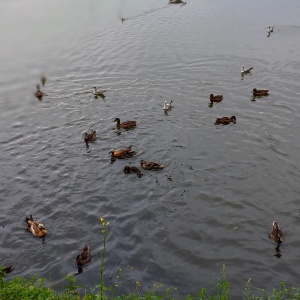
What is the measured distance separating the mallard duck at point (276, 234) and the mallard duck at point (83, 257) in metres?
5.03

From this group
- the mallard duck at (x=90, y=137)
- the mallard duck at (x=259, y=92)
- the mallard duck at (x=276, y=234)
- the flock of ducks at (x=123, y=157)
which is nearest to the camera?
the flock of ducks at (x=123, y=157)

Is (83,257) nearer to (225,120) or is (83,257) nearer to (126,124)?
(126,124)

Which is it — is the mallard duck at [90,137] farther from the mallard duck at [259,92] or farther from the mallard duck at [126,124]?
the mallard duck at [259,92]

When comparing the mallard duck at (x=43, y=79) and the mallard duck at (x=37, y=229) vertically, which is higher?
the mallard duck at (x=43, y=79)

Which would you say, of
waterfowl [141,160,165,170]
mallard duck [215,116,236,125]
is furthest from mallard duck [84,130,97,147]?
mallard duck [215,116,236,125]

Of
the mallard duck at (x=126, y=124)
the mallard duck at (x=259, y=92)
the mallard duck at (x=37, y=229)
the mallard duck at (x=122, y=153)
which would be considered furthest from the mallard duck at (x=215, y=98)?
the mallard duck at (x=37, y=229)

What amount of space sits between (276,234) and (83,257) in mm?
5252

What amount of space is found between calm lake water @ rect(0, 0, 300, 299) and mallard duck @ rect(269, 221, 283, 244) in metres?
0.19

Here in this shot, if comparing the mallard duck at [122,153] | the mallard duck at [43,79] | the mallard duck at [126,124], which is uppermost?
the mallard duck at [43,79]

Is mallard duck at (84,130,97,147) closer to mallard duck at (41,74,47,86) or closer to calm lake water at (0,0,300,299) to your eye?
calm lake water at (0,0,300,299)

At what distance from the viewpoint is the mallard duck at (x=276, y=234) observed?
11117mm

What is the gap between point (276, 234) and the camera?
11.2m

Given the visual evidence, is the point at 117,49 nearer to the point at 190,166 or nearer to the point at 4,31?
the point at 4,31

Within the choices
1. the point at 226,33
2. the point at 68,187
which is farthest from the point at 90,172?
the point at 226,33
